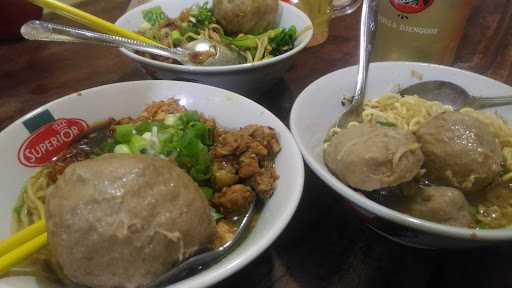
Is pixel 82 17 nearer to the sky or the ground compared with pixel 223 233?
nearer to the sky

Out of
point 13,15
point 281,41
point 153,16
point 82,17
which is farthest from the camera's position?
point 13,15

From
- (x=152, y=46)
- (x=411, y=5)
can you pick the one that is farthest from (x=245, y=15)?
(x=411, y=5)

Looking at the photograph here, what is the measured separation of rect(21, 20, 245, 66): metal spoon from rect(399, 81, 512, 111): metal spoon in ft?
2.18

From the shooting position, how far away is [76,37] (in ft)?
4.10

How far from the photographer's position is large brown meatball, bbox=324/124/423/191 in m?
0.93

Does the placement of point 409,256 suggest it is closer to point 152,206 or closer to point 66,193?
point 152,206

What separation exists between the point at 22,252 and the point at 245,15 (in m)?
1.19

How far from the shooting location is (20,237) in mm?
809

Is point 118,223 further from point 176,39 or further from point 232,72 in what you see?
point 176,39

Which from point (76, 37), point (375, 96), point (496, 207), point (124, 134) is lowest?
point (496, 207)

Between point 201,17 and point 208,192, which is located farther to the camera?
point 201,17

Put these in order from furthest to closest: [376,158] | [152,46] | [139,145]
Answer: [152,46] < [139,145] < [376,158]

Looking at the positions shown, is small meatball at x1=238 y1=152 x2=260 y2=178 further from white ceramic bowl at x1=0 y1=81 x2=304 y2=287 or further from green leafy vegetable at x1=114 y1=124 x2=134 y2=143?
green leafy vegetable at x1=114 y1=124 x2=134 y2=143

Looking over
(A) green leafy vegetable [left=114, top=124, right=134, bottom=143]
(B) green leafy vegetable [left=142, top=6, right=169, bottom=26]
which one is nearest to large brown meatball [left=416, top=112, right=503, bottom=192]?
(A) green leafy vegetable [left=114, top=124, right=134, bottom=143]
